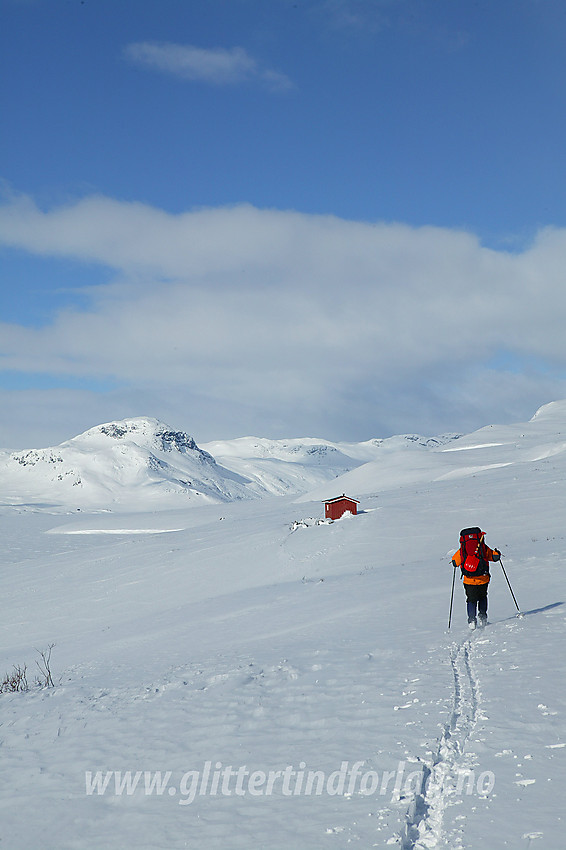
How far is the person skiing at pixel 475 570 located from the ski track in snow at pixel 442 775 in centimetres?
384

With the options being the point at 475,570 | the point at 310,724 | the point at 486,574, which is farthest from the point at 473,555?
the point at 310,724

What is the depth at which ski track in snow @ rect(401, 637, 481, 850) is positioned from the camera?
480cm

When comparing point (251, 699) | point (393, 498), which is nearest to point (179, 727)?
point (251, 699)

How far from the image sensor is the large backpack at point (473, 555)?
12316mm

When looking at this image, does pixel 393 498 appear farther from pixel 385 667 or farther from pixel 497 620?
pixel 385 667

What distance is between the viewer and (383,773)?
233 inches

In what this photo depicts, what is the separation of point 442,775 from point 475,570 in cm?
706

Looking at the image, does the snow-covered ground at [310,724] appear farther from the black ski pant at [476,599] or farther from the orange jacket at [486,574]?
the orange jacket at [486,574]

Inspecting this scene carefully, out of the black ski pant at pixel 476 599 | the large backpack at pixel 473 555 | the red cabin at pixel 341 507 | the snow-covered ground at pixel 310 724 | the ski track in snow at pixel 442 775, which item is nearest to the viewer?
the ski track in snow at pixel 442 775

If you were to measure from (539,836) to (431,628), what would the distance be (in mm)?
8158

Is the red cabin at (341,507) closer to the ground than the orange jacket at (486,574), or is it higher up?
higher up

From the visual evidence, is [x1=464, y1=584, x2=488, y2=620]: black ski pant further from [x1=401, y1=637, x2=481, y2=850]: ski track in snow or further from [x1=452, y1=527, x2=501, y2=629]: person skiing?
[x1=401, y1=637, x2=481, y2=850]: ski track in snow

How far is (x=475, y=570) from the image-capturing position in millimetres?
12297

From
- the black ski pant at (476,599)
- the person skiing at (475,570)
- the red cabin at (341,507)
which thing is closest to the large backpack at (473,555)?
the person skiing at (475,570)
